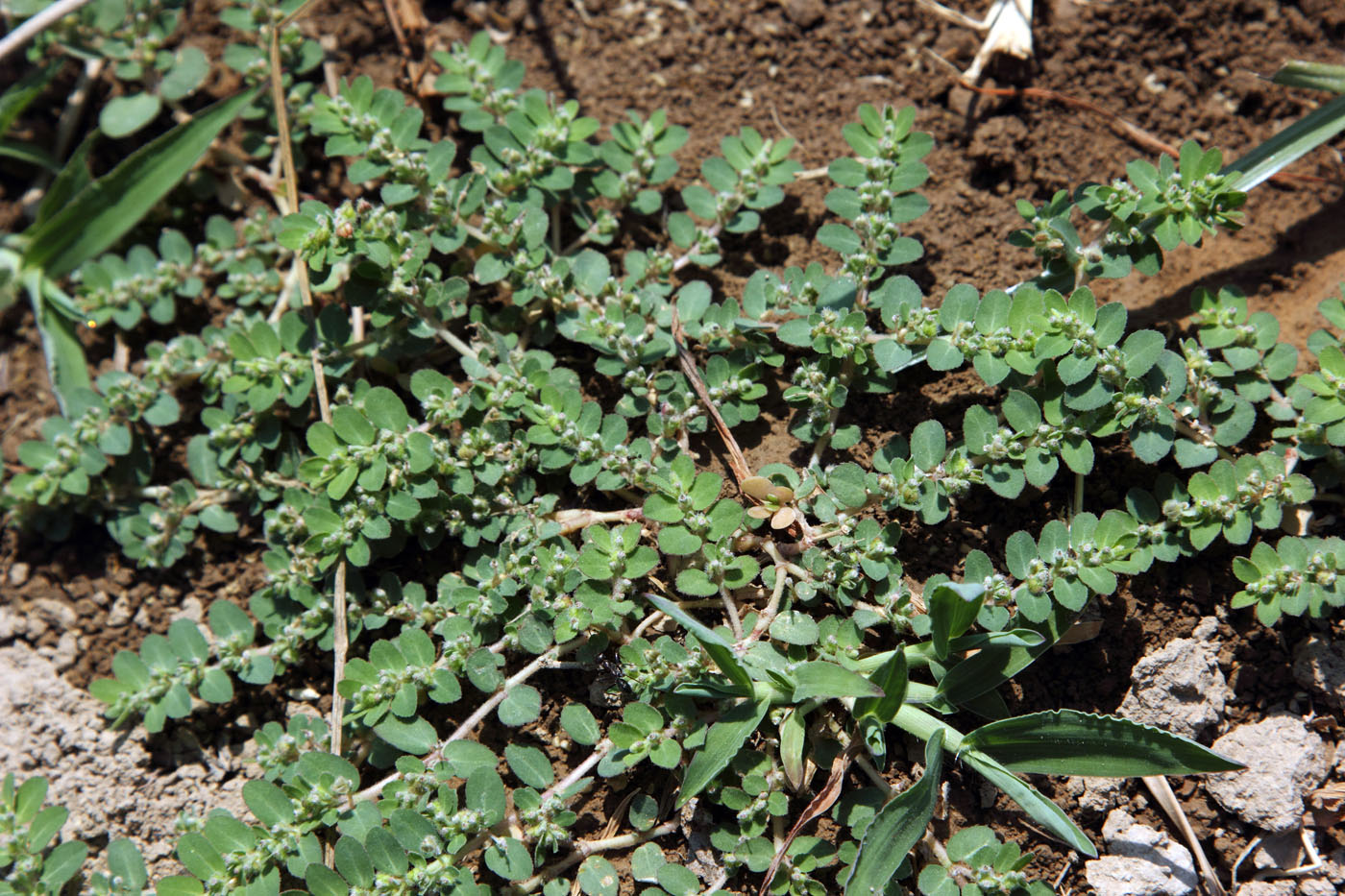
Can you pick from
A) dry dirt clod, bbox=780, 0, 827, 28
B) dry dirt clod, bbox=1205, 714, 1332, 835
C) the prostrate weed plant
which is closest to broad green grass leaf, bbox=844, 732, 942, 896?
the prostrate weed plant

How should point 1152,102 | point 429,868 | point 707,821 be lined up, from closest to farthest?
point 429,868, point 707,821, point 1152,102

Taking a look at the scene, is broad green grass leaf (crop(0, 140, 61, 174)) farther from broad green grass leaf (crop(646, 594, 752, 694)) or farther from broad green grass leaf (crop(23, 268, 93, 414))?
broad green grass leaf (crop(646, 594, 752, 694))

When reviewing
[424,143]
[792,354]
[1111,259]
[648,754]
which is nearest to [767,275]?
[792,354]

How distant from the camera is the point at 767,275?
3209mm

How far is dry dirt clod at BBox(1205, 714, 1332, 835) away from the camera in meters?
2.80

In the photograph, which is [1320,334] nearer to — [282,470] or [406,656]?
[406,656]

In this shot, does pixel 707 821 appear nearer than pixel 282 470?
Yes

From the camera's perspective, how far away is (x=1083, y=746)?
2654 millimetres

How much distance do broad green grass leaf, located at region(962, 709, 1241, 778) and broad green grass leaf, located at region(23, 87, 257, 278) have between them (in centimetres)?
361

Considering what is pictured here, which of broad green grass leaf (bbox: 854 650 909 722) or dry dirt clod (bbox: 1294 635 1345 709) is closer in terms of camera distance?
broad green grass leaf (bbox: 854 650 909 722)

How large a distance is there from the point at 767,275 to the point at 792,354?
29 centimetres

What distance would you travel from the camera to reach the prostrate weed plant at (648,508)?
108 inches

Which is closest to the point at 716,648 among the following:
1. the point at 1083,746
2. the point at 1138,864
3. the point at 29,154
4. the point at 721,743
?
the point at 721,743

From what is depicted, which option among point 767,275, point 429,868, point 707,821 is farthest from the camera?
point 767,275
